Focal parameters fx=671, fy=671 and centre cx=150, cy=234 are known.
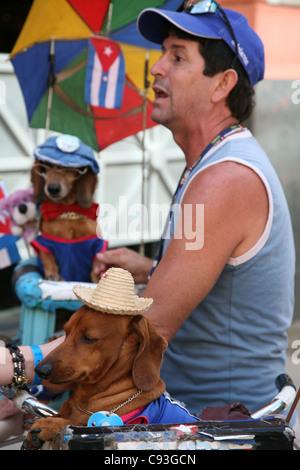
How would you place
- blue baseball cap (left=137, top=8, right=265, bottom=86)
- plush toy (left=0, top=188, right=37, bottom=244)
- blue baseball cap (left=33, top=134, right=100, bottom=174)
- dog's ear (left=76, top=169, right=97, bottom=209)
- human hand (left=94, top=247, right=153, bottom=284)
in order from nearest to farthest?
blue baseball cap (left=137, top=8, right=265, bottom=86) → human hand (left=94, top=247, right=153, bottom=284) → blue baseball cap (left=33, top=134, right=100, bottom=174) → dog's ear (left=76, top=169, right=97, bottom=209) → plush toy (left=0, top=188, right=37, bottom=244)

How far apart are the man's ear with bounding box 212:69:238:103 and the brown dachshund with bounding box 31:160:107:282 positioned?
1.38 m

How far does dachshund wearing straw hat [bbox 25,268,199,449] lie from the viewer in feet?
4.85

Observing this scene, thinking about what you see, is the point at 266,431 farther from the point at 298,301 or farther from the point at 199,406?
the point at 298,301

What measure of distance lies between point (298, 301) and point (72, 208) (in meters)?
2.93

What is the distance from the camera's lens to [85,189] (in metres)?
3.55

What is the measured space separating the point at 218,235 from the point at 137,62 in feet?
6.58

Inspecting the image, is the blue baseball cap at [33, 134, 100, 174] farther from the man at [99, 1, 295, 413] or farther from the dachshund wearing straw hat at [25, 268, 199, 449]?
the dachshund wearing straw hat at [25, 268, 199, 449]

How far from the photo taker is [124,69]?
11.9 ft

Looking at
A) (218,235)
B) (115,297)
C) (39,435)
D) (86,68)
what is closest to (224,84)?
(218,235)

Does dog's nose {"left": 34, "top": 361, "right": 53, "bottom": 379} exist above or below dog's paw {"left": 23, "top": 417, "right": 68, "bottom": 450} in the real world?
above

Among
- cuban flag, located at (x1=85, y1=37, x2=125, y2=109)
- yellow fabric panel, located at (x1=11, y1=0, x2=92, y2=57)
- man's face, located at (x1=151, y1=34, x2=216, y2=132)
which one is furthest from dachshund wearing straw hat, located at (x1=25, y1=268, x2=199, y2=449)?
yellow fabric panel, located at (x1=11, y1=0, x2=92, y2=57)

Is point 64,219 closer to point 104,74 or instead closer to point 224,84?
point 104,74

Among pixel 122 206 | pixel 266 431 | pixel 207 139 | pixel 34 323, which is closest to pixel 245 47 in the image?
pixel 207 139

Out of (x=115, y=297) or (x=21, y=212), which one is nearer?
(x=115, y=297)
